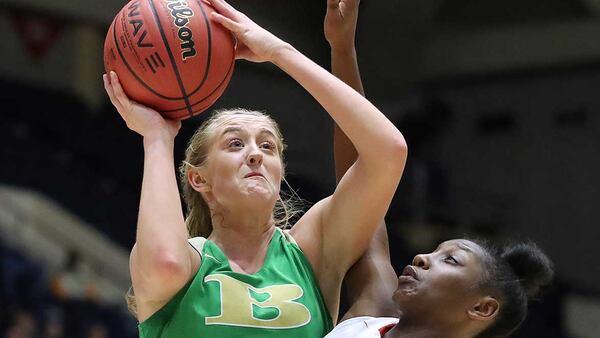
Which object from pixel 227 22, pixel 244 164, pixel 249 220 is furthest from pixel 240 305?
pixel 227 22

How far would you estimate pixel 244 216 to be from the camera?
2.66m

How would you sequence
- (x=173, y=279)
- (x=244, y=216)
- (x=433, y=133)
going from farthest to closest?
(x=433, y=133) < (x=244, y=216) < (x=173, y=279)

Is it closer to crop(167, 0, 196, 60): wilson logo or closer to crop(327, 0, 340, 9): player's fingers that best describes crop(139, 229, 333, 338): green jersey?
crop(167, 0, 196, 60): wilson logo

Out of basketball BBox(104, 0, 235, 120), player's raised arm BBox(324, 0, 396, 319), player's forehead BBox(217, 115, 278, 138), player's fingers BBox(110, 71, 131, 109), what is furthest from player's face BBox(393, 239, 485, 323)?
player's fingers BBox(110, 71, 131, 109)

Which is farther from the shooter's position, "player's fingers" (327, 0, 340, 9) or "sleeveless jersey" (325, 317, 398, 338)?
"player's fingers" (327, 0, 340, 9)

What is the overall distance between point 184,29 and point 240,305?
700mm

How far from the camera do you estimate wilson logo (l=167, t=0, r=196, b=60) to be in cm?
245

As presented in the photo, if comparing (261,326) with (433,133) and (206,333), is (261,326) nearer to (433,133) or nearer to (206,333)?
(206,333)

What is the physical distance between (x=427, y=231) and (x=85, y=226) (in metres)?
4.22

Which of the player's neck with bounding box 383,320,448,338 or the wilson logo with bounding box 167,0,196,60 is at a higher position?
the wilson logo with bounding box 167,0,196,60

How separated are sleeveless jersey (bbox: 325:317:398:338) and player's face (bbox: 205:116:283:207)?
0.38 meters

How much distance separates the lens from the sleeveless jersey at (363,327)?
2.58 meters

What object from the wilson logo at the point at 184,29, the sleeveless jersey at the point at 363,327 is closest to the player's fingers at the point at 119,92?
the wilson logo at the point at 184,29

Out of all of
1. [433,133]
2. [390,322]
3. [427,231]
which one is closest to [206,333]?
[390,322]
